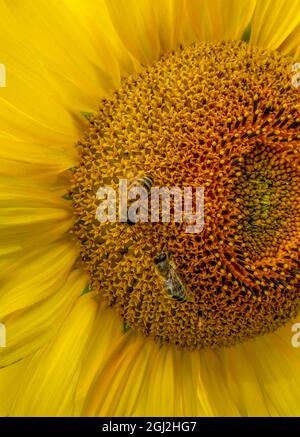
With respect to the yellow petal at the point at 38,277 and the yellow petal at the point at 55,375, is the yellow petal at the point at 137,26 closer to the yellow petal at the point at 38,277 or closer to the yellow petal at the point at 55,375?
the yellow petal at the point at 38,277

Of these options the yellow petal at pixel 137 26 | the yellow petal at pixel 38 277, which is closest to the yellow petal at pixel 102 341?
the yellow petal at pixel 38 277

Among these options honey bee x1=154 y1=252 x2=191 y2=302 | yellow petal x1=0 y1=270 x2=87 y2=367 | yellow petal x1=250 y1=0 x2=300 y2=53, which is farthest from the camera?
yellow petal x1=250 y1=0 x2=300 y2=53

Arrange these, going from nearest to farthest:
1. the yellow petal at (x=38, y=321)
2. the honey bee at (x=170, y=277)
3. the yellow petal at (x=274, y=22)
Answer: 1. the honey bee at (x=170, y=277)
2. the yellow petal at (x=38, y=321)
3. the yellow petal at (x=274, y=22)

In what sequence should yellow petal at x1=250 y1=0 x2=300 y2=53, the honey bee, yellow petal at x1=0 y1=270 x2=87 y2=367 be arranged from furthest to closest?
1. yellow petal at x1=250 y1=0 x2=300 y2=53
2. yellow petal at x1=0 y1=270 x2=87 y2=367
3. the honey bee

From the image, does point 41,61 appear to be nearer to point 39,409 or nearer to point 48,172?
point 48,172

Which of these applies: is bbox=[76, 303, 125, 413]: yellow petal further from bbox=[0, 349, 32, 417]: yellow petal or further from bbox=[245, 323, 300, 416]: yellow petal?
bbox=[245, 323, 300, 416]: yellow petal

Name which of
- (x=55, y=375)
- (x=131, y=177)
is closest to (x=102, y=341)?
(x=55, y=375)

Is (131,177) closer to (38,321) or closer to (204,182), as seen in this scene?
(204,182)

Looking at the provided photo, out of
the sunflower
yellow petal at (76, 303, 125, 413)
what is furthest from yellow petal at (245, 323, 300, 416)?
yellow petal at (76, 303, 125, 413)
